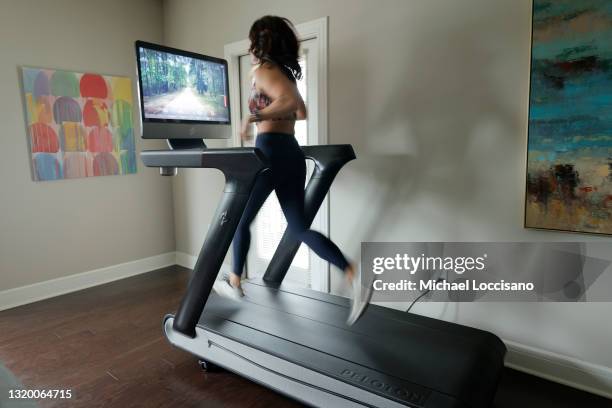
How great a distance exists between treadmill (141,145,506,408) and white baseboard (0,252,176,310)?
1.52 m

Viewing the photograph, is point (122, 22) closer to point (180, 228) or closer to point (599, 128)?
point (180, 228)

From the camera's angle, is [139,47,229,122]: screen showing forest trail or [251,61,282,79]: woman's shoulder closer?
[251,61,282,79]: woman's shoulder

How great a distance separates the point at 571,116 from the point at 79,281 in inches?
136

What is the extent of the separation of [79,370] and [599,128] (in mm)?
2685

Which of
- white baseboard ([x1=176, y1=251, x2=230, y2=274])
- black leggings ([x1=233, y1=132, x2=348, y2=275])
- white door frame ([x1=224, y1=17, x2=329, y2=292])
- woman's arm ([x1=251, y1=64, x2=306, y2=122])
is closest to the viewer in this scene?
woman's arm ([x1=251, y1=64, x2=306, y2=122])

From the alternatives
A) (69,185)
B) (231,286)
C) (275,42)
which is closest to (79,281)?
(69,185)

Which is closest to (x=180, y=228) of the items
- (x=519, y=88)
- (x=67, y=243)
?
(x=67, y=243)

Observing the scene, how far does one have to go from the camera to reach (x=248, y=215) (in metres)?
1.86

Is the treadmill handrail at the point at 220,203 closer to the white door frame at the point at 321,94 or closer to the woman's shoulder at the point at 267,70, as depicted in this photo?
the woman's shoulder at the point at 267,70

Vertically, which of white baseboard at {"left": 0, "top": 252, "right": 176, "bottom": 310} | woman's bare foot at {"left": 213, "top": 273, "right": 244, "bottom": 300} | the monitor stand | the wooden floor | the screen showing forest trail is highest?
the screen showing forest trail

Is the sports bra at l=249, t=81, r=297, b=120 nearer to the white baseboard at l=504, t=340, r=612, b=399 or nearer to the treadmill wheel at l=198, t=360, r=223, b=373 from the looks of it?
the treadmill wheel at l=198, t=360, r=223, b=373

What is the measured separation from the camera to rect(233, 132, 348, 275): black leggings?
1741 millimetres

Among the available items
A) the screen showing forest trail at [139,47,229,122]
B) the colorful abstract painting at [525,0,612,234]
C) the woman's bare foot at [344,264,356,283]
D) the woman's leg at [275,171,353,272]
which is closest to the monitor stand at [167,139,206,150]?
the screen showing forest trail at [139,47,229,122]

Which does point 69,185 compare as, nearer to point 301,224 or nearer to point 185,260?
point 185,260
